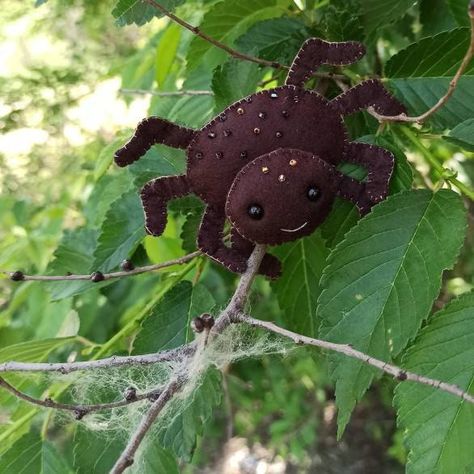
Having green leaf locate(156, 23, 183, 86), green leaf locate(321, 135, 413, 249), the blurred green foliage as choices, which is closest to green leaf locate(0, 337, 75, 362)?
the blurred green foliage

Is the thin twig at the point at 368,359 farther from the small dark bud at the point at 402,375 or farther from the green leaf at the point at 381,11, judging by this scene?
the green leaf at the point at 381,11

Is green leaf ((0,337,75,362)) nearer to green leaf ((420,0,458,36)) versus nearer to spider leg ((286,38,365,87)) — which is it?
spider leg ((286,38,365,87))

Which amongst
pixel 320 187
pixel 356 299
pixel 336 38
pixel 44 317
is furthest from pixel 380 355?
pixel 44 317

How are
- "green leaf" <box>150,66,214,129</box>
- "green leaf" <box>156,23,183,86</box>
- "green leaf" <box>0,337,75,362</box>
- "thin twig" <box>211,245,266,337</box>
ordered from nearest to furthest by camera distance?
"thin twig" <box>211,245,266,337</box>
"green leaf" <box>0,337,75,362</box>
"green leaf" <box>150,66,214,129</box>
"green leaf" <box>156,23,183,86</box>

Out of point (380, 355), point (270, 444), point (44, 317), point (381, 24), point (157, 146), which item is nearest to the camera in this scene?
point (380, 355)

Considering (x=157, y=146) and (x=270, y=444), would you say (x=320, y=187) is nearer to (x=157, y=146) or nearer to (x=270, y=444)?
(x=157, y=146)

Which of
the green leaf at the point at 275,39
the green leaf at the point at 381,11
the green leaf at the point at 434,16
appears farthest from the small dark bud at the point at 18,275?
the green leaf at the point at 434,16

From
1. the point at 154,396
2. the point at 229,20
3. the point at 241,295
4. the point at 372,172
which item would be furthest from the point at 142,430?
the point at 229,20
